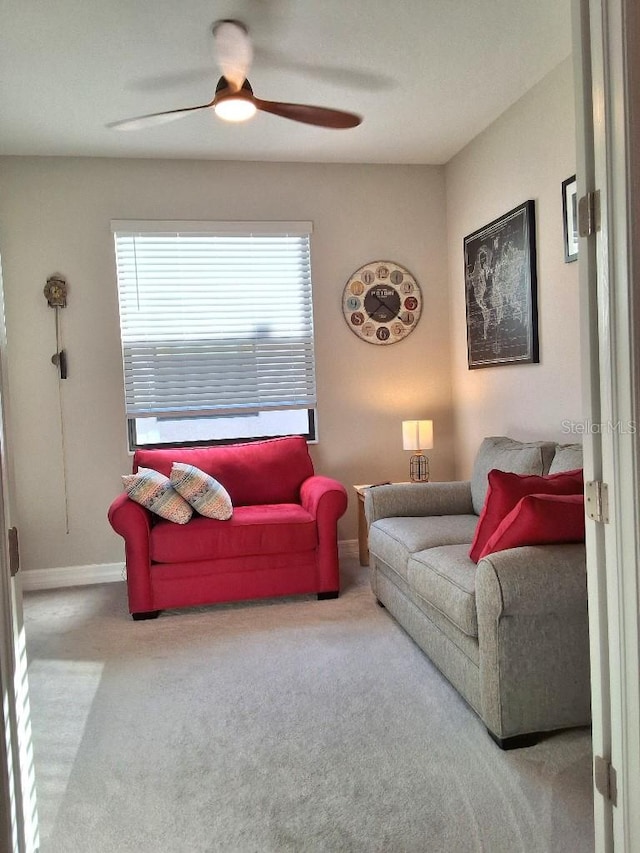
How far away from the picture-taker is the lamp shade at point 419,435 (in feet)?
14.0

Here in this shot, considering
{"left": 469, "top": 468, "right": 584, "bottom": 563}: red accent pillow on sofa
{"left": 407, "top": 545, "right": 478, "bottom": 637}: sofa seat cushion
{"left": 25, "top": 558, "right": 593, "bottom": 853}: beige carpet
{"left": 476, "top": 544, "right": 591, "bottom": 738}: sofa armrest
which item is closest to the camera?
{"left": 25, "top": 558, "right": 593, "bottom": 853}: beige carpet

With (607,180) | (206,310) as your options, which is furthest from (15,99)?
(607,180)

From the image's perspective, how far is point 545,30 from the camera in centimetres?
296

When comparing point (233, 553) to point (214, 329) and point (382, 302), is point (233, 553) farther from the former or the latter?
point (382, 302)

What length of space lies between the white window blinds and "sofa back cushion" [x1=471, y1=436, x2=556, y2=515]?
5.09ft

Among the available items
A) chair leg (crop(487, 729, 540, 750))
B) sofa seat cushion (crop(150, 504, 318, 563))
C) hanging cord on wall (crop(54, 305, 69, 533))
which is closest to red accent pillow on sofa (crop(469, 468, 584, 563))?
chair leg (crop(487, 729, 540, 750))

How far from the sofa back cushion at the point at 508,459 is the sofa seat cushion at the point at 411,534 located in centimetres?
18

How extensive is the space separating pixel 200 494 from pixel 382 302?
6.89ft

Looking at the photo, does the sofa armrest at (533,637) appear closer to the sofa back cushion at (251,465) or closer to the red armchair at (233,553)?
the red armchair at (233,553)

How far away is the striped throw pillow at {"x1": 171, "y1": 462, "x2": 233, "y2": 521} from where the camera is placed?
363 centimetres

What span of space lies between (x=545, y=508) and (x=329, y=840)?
1222mm

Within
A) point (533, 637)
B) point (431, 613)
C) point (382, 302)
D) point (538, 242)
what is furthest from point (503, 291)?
point (533, 637)

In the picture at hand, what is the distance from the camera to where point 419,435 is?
168 inches

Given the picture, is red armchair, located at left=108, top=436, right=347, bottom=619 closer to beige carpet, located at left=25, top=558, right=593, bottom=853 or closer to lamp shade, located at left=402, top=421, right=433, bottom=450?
beige carpet, located at left=25, top=558, right=593, bottom=853
